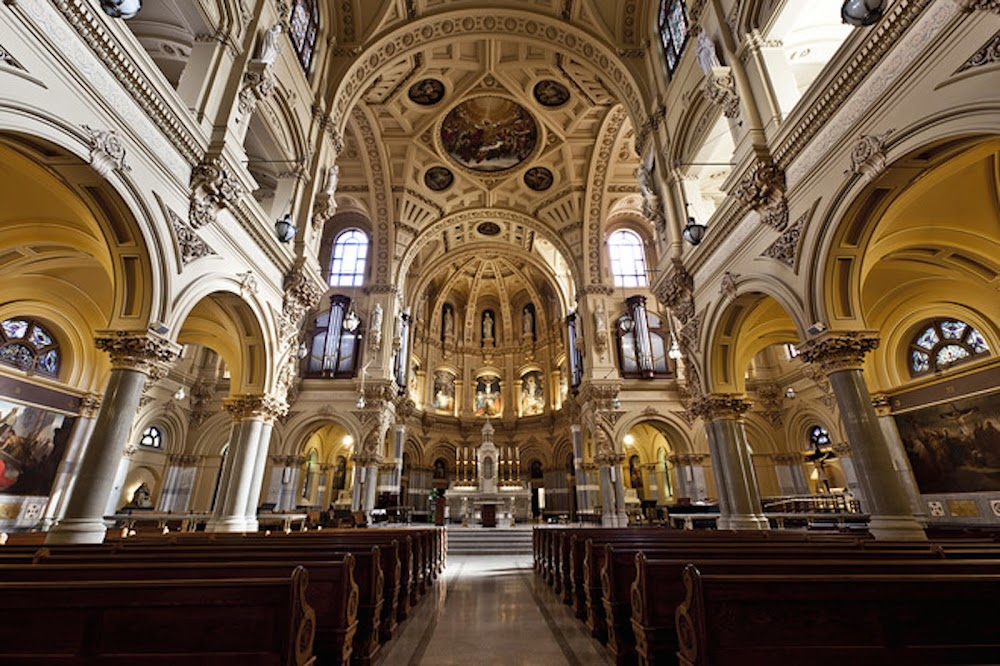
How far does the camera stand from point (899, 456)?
37.9 feet

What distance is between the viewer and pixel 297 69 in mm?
11281

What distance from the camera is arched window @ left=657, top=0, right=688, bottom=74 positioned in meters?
11.7

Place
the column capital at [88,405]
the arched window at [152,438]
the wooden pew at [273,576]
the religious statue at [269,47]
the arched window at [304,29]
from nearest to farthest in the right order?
the wooden pew at [273,576] < the religious statue at [269,47] < the arched window at [304,29] < the column capital at [88,405] < the arched window at [152,438]

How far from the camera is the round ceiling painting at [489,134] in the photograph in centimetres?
1947

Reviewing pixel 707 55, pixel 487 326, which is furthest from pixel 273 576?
pixel 487 326

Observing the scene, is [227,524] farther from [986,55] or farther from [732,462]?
[986,55]

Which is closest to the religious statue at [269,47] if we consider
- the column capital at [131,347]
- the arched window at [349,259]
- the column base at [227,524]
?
the column capital at [131,347]

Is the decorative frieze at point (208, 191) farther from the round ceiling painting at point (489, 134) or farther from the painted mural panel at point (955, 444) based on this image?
the painted mural panel at point (955, 444)

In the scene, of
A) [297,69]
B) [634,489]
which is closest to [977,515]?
[634,489]

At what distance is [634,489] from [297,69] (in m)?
22.3

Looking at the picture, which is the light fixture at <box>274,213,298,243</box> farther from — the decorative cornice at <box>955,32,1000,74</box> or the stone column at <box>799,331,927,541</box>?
the decorative cornice at <box>955,32,1000,74</box>

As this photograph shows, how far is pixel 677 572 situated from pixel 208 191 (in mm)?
8689

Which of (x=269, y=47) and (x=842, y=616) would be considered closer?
(x=842, y=616)

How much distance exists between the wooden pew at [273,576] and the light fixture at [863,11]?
8110 mm
